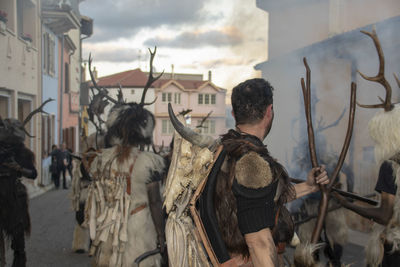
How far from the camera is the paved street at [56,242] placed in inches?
217

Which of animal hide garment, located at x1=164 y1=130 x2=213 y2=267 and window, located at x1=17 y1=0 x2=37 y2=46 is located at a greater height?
window, located at x1=17 y1=0 x2=37 y2=46

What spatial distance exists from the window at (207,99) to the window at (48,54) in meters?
25.9

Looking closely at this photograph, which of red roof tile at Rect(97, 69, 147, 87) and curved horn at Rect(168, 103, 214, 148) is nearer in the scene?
curved horn at Rect(168, 103, 214, 148)

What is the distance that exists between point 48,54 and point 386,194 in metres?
14.7

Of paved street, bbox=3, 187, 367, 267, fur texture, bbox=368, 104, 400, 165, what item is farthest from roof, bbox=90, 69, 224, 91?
fur texture, bbox=368, 104, 400, 165

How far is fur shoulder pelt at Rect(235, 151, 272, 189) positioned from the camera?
66.3 inches

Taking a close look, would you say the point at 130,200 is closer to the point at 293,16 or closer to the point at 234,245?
the point at 234,245

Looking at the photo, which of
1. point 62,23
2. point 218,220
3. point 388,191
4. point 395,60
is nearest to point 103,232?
point 218,220

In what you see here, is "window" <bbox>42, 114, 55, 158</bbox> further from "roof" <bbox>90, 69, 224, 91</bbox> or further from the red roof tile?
the red roof tile

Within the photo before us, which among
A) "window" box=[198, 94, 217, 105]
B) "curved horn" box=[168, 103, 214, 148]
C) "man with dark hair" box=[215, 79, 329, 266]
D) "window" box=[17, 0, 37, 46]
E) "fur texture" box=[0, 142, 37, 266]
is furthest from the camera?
"window" box=[198, 94, 217, 105]

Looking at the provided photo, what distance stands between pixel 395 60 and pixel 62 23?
1269 centimetres

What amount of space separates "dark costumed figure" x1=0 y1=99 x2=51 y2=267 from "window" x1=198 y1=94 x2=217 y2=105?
1469 inches

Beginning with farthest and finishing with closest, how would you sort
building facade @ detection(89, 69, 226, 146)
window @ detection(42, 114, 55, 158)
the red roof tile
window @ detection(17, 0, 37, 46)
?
the red roof tile < building facade @ detection(89, 69, 226, 146) < window @ detection(42, 114, 55, 158) < window @ detection(17, 0, 37, 46)

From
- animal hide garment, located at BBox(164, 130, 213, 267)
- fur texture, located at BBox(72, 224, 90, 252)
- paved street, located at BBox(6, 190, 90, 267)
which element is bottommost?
paved street, located at BBox(6, 190, 90, 267)
